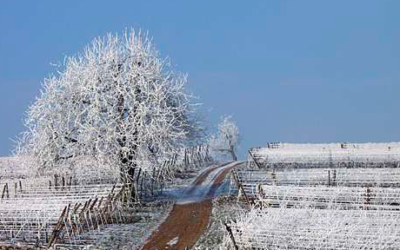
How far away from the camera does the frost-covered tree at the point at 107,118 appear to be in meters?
37.0

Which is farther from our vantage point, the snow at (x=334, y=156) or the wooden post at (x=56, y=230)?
the snow at (x=334, y=156)

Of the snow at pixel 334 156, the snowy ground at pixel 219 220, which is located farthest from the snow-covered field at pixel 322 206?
the snowy ground at pixel 219 220

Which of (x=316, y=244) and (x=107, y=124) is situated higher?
(x=107, y=124)

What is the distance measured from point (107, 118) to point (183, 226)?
10.4 metres

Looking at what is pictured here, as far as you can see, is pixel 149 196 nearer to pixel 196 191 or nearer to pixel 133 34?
pixel 196 191

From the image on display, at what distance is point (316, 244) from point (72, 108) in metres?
23.2

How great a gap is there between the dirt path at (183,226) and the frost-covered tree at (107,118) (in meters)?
4.04

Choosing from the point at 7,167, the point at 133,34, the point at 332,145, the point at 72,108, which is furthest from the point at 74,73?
the point at 332,145

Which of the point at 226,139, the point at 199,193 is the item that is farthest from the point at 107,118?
the point at 226,139

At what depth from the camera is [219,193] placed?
41.1 m

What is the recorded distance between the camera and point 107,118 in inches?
1483

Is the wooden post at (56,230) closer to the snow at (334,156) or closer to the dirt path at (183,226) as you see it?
the dirt path at (183,226)

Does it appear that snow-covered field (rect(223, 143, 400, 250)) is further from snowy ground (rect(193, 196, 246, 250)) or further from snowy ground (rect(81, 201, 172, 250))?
snowy ground (rect(81, 201, 172, 250))

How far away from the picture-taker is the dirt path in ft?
88.5
